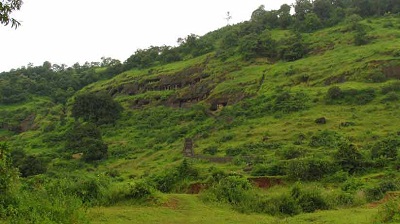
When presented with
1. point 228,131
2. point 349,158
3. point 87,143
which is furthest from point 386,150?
point 87,143

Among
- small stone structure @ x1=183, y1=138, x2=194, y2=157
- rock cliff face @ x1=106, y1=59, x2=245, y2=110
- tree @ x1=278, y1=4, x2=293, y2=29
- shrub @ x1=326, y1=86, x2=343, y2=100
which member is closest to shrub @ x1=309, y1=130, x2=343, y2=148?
shrub @ x1=326, y1=86, x2=343, y2=100

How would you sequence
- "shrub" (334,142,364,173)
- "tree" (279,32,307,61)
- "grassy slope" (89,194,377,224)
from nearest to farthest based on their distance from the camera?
1. "grassy slope" (89,194,377,224)
2. "shrub" (334,142,364,173)
3. "tree" (279,32,307,61)

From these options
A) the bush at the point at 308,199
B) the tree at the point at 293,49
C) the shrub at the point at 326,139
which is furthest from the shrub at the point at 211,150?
the tree at the point at 293,49

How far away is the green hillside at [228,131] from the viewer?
19344mm

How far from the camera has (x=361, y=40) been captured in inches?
2413

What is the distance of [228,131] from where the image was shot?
162 ft

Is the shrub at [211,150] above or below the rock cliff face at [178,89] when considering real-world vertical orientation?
below

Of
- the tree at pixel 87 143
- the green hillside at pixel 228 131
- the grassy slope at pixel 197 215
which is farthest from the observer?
the tree at pixel 87 143

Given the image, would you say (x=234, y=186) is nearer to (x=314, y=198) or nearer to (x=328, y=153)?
(x=314, y=198)

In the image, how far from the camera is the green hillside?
19344 mm

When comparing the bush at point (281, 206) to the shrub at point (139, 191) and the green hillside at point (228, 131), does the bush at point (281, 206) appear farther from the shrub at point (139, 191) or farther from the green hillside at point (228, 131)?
the shrub at point (139, 191)

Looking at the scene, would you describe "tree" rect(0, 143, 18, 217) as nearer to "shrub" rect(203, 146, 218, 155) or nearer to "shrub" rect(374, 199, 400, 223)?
"shrub" rect(374, 199, 400, 223)

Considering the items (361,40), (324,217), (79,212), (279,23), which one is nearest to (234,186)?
(324,217)

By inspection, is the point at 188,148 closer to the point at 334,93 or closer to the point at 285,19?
the point at 334,93
